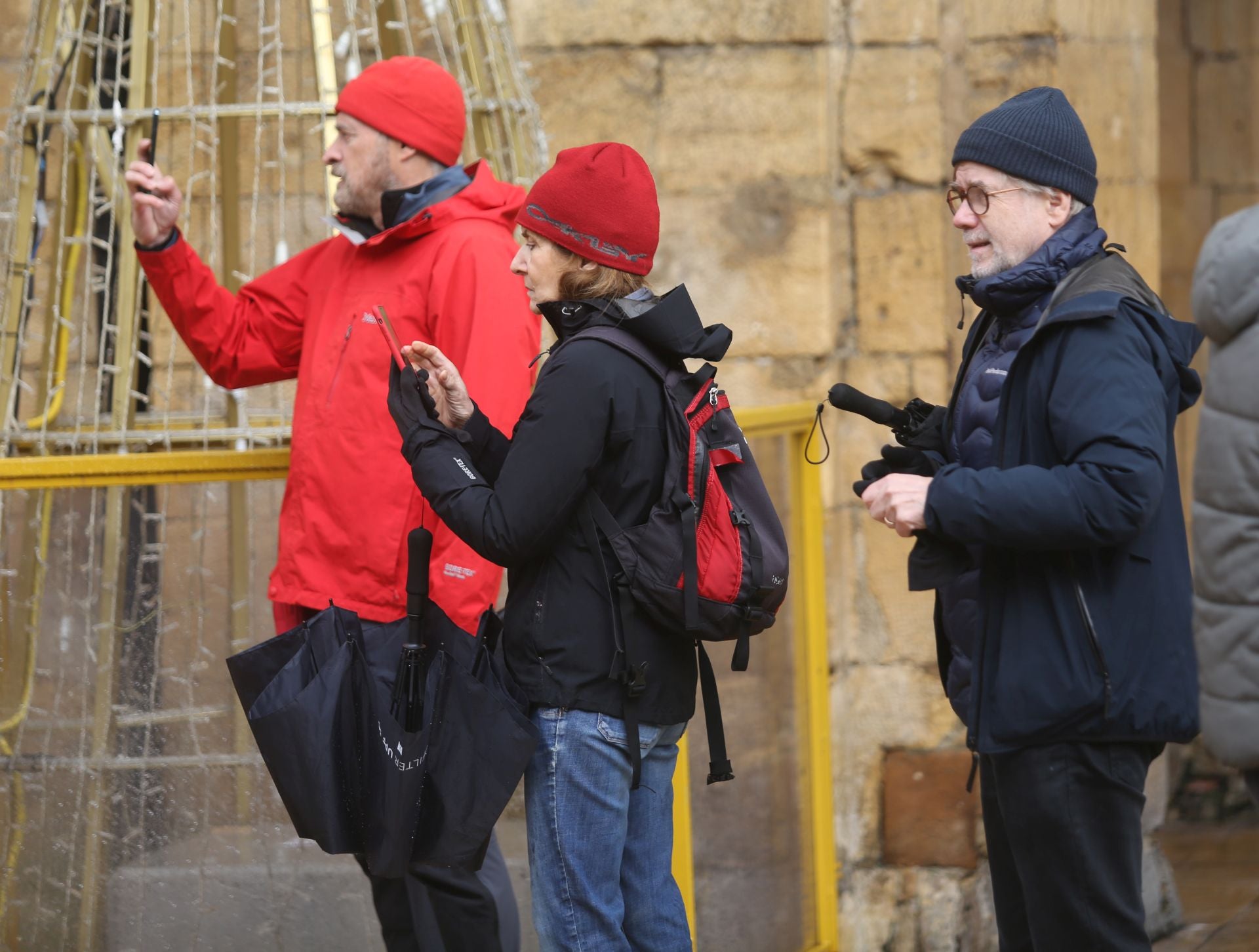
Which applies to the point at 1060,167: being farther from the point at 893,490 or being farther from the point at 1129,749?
the point at 1129,749

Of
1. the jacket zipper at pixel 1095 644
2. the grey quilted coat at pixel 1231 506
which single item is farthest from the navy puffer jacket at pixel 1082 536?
the grey quilted coat at pixel 1231 506

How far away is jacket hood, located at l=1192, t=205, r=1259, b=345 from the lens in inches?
86.2

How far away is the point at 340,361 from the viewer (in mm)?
3045

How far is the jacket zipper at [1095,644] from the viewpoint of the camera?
7.75 ft

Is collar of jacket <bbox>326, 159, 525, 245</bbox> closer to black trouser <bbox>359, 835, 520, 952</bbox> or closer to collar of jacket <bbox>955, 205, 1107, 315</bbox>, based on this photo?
collar of jacket <bbox>955, 205, 1107, 315</bbox>

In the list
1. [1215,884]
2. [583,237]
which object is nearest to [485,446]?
[583,237]

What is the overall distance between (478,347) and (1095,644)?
116 centimetres

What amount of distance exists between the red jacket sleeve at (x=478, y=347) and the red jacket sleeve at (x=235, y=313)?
0.42 m

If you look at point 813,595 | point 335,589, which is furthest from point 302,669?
point 813,595

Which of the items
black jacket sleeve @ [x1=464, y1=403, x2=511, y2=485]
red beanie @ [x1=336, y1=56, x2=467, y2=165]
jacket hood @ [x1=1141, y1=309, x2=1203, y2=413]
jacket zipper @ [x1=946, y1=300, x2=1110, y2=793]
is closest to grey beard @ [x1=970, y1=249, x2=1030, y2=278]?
jacket zipper @ [x1=946, y1=300, x2=1110, y2=793]

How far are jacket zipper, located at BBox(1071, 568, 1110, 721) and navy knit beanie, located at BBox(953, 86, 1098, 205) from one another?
23.7 inches

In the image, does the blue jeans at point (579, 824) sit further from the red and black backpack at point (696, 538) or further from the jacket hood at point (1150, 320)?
the jacket hood at point (1150, 320)

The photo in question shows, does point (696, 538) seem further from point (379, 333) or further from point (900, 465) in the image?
point (379, 333)

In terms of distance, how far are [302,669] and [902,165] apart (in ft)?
7.68
